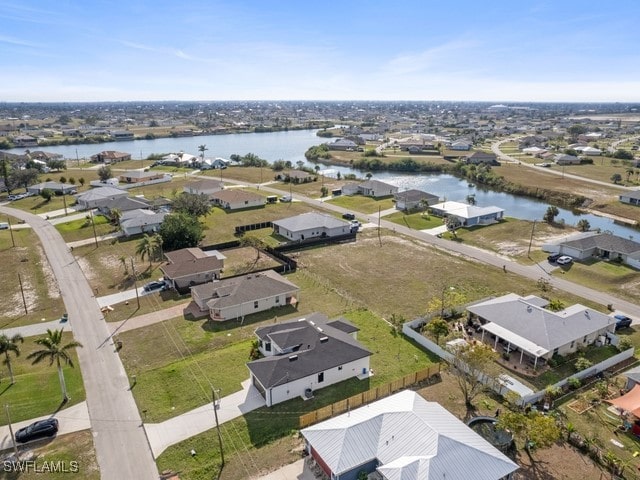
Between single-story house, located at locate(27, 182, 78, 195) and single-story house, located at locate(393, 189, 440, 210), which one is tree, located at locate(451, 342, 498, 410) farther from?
single-story house, located at locate(27, 182, 78, 195)

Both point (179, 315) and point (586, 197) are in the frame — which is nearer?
point (179, 315)

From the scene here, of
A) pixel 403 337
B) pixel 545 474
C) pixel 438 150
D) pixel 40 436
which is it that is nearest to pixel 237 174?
pixel 438 150

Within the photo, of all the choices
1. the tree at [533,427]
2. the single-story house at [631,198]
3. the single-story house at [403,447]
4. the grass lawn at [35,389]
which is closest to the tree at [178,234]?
the grass lawn at [35,389]

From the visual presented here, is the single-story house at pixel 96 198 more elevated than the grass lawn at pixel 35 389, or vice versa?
the single-story house at pixel 96 198

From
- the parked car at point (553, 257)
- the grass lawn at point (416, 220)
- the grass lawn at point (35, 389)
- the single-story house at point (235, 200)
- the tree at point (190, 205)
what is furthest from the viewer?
the single-story house at point (235, 200)

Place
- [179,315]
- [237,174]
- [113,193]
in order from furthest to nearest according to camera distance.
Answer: [237,174] → [113,193] → [179,315]

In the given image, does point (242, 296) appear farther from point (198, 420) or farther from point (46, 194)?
point (46, 194)

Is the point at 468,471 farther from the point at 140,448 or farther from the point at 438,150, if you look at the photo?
the point at 438,150

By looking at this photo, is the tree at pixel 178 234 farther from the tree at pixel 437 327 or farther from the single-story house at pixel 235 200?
the tree at pixel 437 327
